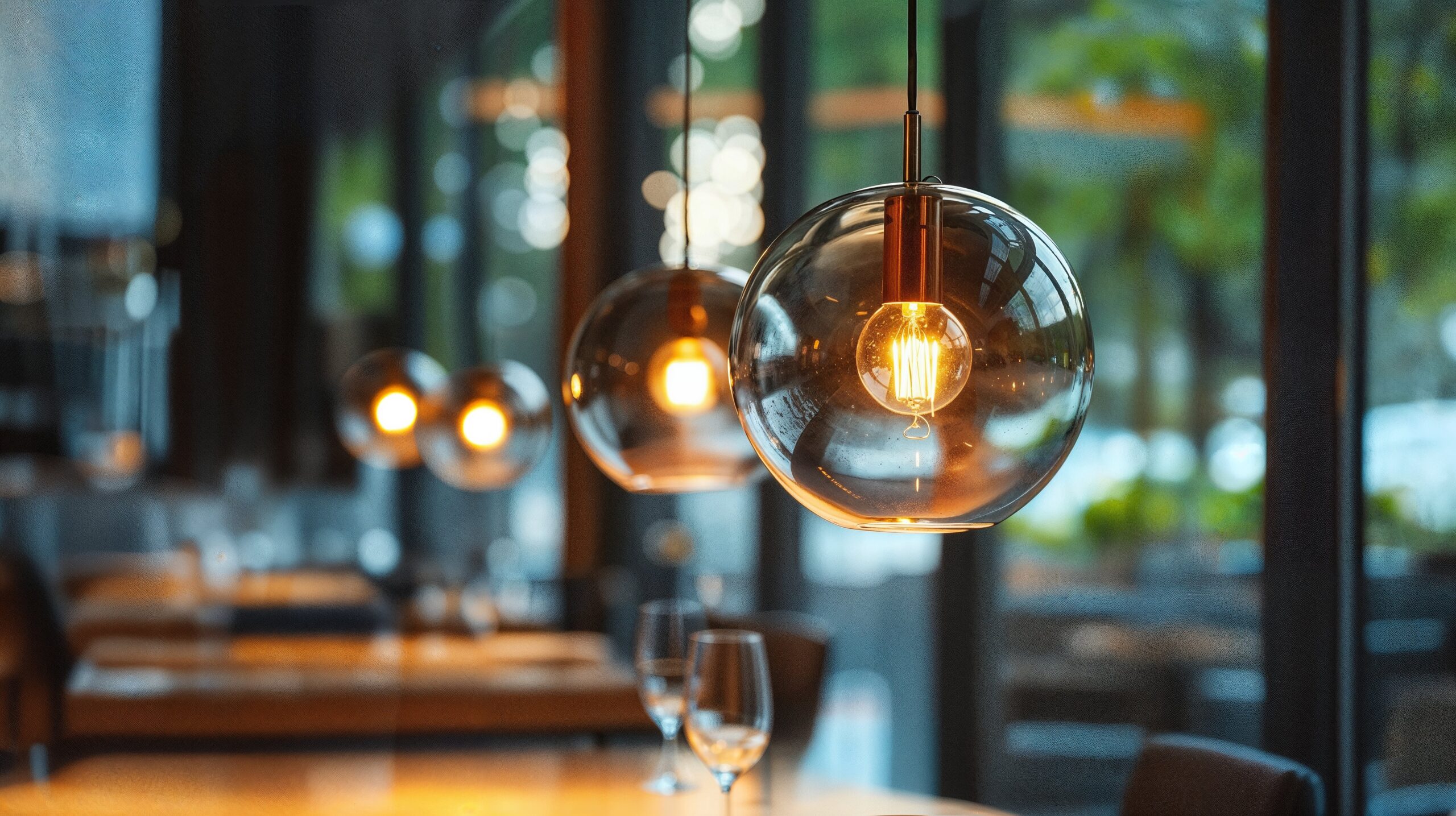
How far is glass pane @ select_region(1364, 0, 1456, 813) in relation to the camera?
92.4 inches

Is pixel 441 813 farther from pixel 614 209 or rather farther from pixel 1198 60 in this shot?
pixel 614 209

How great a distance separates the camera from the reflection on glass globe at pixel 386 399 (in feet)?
9.90

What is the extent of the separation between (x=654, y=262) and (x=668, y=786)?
12.1 feet

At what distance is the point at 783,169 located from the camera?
477 centimetres

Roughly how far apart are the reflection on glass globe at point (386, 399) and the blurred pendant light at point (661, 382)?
1506 millimetres

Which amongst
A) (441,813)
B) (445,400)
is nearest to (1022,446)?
(441,813)

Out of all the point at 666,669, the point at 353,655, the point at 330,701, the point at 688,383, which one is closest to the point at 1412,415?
the point at 666,669

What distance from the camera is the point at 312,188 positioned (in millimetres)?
6352

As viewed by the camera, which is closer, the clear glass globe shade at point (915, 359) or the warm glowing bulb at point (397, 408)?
the clear glass globe shade at point (915, 359)

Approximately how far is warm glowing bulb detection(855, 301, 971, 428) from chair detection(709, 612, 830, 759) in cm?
222

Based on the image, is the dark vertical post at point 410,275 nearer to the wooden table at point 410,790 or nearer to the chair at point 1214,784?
the wooden table at point 410,790

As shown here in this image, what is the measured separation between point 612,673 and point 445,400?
3.29 feet

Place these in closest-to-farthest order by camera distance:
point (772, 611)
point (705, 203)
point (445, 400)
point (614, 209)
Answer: point (445, 400) < point (772, 611) < point (705, 203) < point (614, 209)

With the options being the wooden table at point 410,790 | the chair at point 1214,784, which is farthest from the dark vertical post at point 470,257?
the chair at point 1214,784
